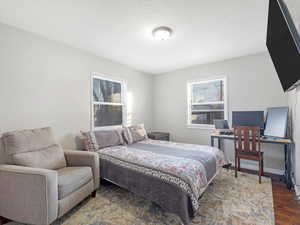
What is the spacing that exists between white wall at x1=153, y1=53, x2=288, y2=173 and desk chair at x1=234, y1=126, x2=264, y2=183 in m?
0.68

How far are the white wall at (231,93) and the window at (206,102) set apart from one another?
0.15 meters

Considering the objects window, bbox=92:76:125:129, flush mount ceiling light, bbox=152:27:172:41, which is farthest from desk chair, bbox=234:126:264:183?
window, bbox=92:76:125:129

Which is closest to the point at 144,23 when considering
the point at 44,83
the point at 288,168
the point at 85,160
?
the point at 44,83

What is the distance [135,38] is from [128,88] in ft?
5.29

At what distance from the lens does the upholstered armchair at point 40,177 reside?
145 centimetres

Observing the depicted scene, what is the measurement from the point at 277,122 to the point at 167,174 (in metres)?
2.41

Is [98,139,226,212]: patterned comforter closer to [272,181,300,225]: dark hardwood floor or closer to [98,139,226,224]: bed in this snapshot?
[98,139,226,224]: bed

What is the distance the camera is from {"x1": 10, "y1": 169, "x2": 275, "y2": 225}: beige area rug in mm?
1633

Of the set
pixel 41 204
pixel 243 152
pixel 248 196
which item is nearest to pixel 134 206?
pixel 41 204

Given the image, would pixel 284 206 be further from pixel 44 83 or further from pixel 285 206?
pixel 44 83

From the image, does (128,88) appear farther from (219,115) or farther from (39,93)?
(219,115)

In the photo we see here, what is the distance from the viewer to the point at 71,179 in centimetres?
172

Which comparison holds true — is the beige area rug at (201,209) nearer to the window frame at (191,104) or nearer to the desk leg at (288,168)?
the desk leg at (288,168)

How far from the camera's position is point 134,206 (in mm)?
1916
